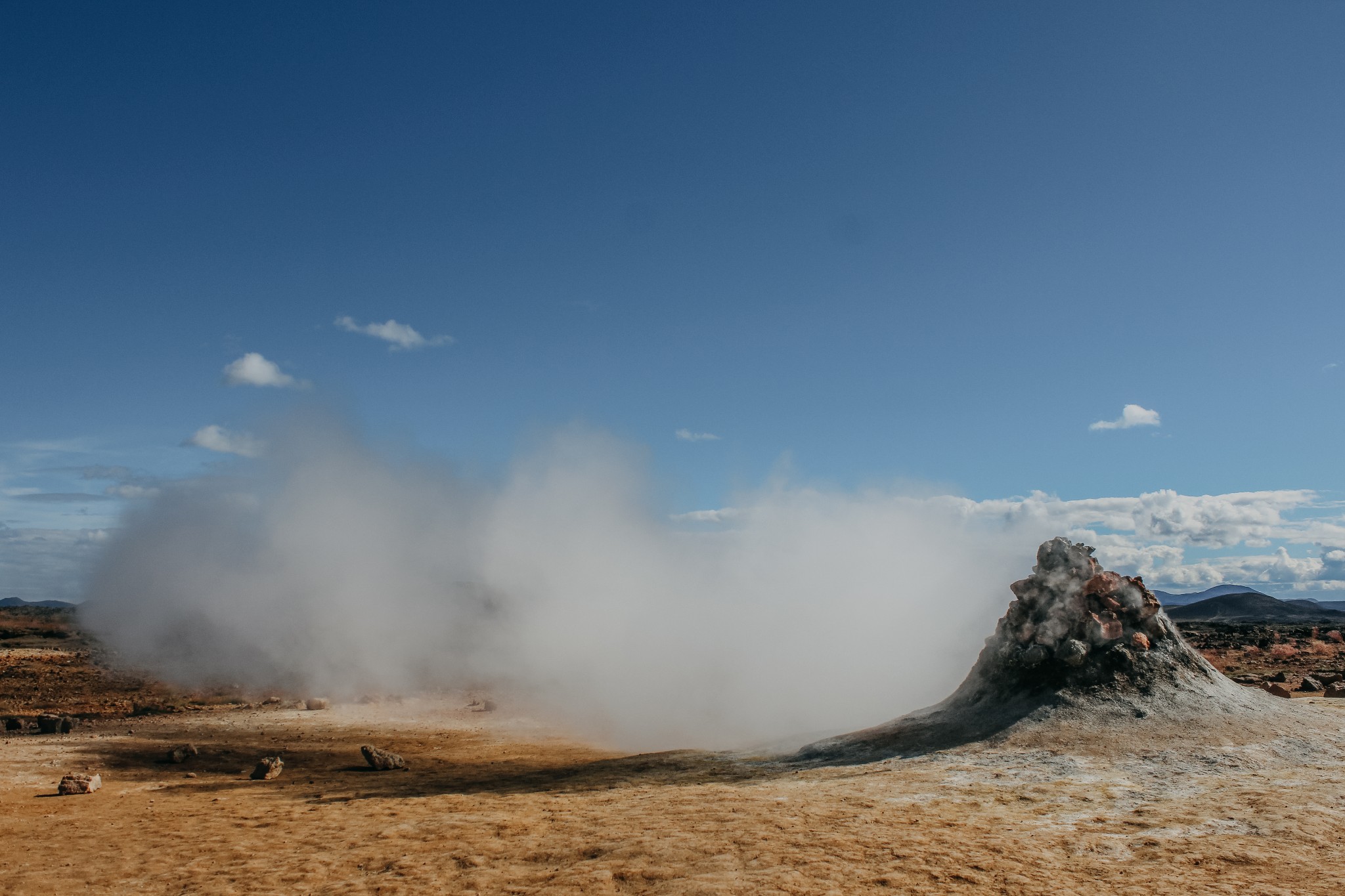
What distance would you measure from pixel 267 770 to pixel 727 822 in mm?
10577

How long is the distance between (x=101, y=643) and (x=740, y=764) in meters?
40.9

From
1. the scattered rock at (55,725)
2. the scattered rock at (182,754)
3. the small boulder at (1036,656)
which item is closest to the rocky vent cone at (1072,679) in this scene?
the small boulder at (1036,656)

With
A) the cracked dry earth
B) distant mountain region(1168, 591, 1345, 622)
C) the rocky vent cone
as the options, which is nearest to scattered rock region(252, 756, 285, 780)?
the cracked dry earth

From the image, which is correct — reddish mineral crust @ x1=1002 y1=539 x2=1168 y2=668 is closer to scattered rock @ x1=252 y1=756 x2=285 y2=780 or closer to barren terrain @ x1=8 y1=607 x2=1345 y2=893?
barren terrain @ x1=8 y1=607 x2=1345 y2=893

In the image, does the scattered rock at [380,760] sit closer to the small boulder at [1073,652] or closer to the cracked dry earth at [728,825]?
the cracked dry earth at [728,825]

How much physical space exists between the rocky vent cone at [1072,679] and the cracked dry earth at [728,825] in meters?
0.78

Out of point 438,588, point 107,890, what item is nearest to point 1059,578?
point 107,890

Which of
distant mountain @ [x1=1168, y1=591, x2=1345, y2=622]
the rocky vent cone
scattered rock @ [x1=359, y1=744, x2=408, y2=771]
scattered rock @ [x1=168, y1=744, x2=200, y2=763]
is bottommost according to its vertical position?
distant mountain @ [x1=1168, y1=591, x2=1345, y2=622]

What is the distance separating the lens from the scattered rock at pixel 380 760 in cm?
1575

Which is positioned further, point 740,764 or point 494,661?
point 494,661

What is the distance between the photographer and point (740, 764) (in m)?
13.8

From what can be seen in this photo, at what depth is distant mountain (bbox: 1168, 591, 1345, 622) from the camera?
335ft

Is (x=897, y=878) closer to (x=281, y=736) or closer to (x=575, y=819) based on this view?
(x=575, y=819)

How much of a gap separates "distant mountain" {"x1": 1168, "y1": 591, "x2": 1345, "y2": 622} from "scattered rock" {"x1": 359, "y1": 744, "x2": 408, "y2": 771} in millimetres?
111210
